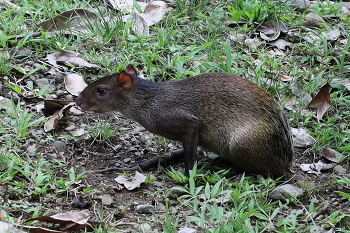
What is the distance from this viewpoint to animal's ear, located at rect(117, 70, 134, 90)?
6.01 m

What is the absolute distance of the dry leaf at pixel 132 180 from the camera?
5477 millimetres

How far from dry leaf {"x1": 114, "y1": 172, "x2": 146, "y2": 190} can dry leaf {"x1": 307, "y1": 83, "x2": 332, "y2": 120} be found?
2.31 meters

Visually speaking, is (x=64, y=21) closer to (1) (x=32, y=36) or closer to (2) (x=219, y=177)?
(1) (x=32, y=36)

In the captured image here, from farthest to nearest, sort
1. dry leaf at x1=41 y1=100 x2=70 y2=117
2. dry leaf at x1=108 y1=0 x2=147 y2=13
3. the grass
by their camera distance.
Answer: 1. dry leaf at x1=108 y1=0 x2=147 y2=13
2. dry leaf at x1=41 y1=100 x2=70 y2=117
3. the grass

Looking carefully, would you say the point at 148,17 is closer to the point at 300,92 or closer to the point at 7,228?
the point at 300,92

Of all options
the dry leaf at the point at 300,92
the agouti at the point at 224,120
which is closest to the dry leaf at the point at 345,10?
the dry leaf at the point at 300,92

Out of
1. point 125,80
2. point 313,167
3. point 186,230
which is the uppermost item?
point 125,80

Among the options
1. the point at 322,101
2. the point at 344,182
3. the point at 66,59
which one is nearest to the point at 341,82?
the point at 322,101

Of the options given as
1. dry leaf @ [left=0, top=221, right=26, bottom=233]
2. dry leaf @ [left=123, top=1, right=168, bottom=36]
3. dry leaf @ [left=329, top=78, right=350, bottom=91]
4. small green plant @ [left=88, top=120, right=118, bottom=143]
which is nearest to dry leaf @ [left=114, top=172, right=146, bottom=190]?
small green plant @ [left=88, top=120, right=118, bottom=143]

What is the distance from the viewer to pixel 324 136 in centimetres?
643

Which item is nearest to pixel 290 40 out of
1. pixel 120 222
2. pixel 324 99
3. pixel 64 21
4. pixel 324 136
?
pixel 324 99

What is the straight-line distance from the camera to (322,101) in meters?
7.00

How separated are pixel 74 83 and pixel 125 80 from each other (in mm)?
1137

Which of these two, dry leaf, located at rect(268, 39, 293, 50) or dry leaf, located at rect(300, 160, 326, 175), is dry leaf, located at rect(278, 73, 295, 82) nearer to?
dry leaf, located at rect(268, 39, 293, 50)
